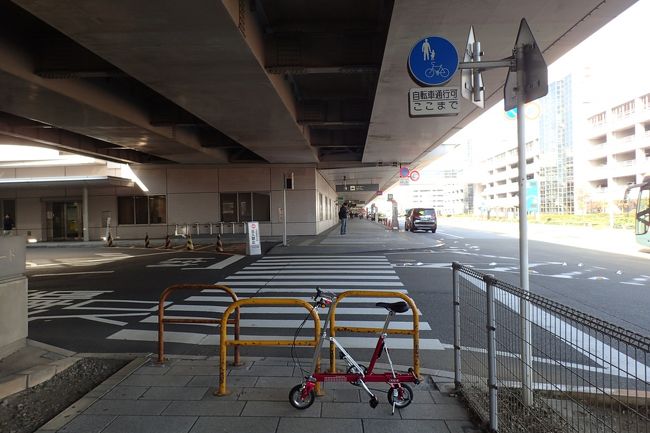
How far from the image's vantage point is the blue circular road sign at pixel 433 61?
5520mm

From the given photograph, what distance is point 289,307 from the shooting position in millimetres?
8703

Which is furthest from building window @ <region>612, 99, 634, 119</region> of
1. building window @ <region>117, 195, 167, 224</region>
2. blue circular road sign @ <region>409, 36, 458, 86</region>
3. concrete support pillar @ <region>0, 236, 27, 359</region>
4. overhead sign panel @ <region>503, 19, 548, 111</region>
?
concrete support pillar @ <region>0, 236, 27, 359</region>

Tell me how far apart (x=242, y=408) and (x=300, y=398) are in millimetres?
527

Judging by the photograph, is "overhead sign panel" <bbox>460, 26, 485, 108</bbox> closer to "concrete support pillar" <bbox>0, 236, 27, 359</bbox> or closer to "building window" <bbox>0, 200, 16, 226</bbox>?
"concrete support pillar" <bbox>0, 236, 27, 359</bbox>

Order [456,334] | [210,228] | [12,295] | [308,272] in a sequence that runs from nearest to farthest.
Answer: [456,334], [12,295], [308,272], [210,228]

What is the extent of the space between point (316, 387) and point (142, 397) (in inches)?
65.2

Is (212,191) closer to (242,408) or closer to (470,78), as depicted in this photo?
(470,78)

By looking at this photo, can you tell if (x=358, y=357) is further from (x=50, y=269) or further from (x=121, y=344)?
(x=50, y=269)

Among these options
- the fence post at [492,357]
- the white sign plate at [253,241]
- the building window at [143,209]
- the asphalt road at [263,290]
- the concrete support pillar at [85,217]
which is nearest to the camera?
the fence post at [492,357]

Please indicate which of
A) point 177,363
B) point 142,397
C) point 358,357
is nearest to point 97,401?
point 142,397

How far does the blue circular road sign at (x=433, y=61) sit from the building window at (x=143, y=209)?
2674 cm

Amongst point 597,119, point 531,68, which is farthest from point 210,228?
point 597,119

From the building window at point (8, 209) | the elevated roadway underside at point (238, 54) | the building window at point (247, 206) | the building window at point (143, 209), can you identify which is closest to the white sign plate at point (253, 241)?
the elevated roadway underside at point (238, 54)

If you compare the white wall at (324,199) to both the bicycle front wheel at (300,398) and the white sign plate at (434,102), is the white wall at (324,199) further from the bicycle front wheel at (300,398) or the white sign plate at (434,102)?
the bicycle front wheel at (300,398)
